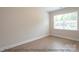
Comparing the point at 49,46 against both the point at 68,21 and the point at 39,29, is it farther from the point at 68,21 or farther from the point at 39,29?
the point at 68,21

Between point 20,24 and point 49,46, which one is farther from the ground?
point 20,24

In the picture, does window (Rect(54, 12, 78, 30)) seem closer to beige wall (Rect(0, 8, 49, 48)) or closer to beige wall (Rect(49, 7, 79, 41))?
beige wall (Rect(49, 7, 79, 41))

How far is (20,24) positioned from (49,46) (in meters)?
0.67

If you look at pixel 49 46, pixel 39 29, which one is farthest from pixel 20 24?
pixel 49 46

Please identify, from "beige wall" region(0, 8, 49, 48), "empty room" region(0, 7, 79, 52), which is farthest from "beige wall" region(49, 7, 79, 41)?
"beige wall" region(0, 8, 49, 48)

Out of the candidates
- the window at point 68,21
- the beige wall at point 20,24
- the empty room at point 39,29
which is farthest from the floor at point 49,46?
the window at point 68,21

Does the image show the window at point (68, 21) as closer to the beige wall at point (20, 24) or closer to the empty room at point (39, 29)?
the empty room at point (39, 29)

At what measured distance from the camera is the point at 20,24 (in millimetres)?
2246

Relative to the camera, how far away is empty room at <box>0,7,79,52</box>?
222 cm

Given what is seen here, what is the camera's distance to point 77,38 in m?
2.25

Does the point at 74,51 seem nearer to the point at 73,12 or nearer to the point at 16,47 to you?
the point at 73,12

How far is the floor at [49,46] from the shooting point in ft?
7.41
